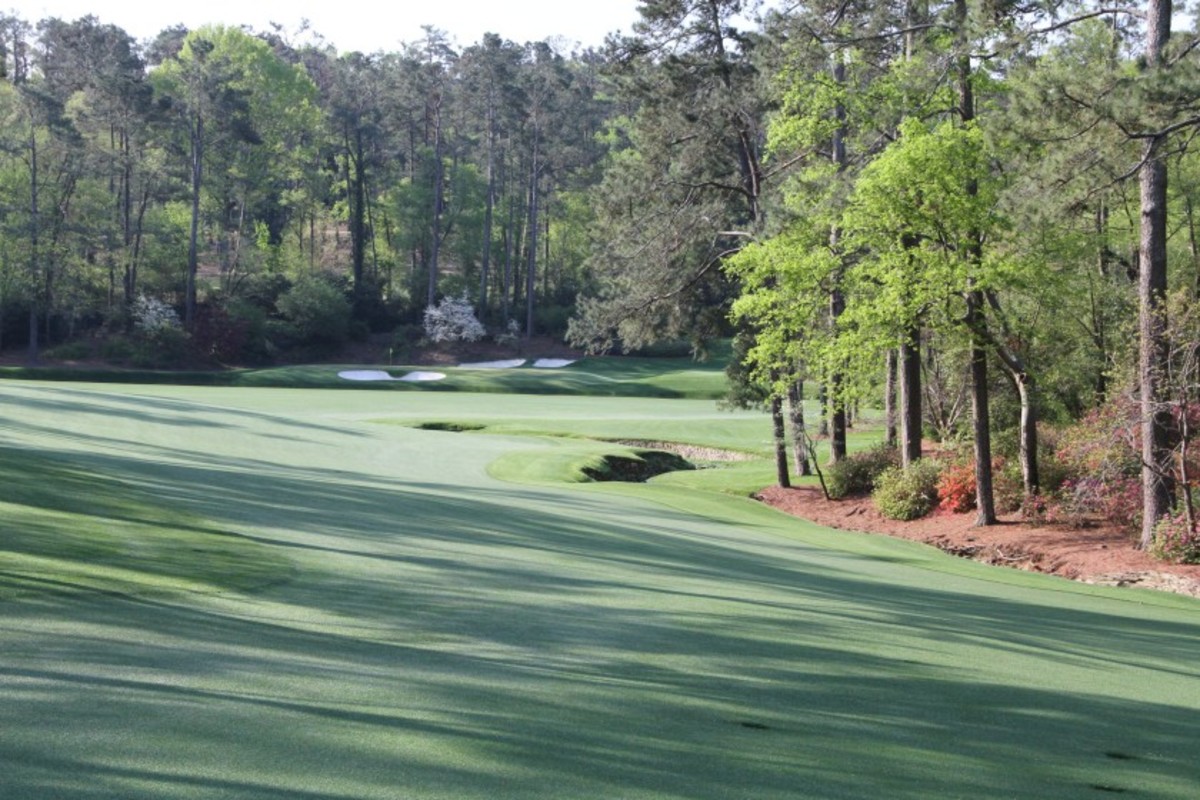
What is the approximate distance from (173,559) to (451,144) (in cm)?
9541

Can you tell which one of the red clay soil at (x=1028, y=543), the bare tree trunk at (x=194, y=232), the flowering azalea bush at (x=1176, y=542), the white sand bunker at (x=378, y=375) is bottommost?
the red clay soil at (x=1028, y=543)

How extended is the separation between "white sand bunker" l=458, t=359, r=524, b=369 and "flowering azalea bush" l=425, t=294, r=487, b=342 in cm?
335

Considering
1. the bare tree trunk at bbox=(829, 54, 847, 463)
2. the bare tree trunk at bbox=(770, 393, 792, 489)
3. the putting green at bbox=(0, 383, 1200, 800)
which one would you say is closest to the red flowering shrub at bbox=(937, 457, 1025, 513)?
the bare tree trunk at bbox=(829, 54, 847, 463)

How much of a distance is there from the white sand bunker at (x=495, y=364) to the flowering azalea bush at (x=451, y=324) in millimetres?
3352

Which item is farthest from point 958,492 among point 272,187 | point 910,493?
point 272,187

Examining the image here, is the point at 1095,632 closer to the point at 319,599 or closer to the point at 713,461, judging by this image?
the point at 319,599

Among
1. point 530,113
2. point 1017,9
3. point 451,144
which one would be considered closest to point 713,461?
point 1017,9

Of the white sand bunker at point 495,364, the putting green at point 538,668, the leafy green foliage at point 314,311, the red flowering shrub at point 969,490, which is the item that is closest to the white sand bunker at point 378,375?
the white sand bunker at point 495,364

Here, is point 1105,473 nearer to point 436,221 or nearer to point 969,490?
point 969,490

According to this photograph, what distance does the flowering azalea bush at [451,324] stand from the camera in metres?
80.7

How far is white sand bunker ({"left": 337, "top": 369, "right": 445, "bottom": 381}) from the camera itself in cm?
6638

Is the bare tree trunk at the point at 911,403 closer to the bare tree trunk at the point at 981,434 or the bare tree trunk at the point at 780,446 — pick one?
the bare tree trunk at the point at 981,434

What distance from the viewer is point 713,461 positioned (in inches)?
1636

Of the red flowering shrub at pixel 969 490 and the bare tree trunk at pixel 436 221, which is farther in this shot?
the bare tree trunk at pixel 436 221
